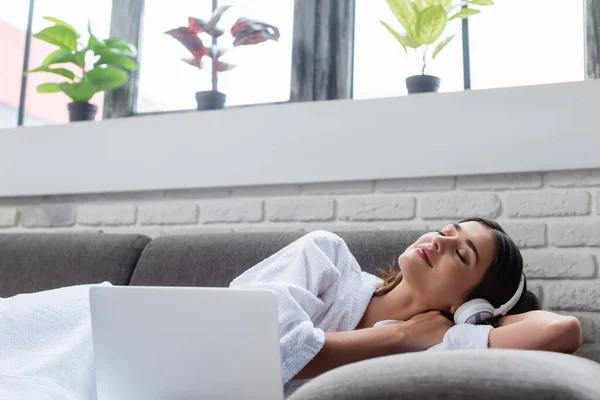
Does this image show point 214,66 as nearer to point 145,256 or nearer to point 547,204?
point 145,256

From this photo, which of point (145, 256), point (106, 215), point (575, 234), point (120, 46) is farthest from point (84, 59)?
point (575, 234)

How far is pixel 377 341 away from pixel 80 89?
142 centimetres

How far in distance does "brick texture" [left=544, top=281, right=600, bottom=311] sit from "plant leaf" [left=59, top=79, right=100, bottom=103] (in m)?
1.51

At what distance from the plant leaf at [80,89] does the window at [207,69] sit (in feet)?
0.66

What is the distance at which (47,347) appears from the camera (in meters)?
1.18

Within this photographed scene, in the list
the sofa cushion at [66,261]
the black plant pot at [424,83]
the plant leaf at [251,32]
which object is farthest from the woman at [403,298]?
the plant leaf at [251,32]

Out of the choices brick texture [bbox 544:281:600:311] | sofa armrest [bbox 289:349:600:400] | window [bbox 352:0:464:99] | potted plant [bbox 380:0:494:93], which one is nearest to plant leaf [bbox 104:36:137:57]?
window [bbox 352:0:464:99]

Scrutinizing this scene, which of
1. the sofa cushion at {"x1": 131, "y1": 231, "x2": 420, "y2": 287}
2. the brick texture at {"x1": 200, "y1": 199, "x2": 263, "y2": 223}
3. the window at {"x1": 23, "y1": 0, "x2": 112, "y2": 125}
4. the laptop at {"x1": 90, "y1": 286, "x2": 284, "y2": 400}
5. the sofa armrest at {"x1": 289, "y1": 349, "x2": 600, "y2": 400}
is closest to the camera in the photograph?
the sofa armrest at {"x1": 289, "y1": 349, "x2": 600, "y2": 400}

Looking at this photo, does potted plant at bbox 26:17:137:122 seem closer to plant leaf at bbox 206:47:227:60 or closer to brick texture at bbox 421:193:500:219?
plant leaf at bbox 206:47:227:60

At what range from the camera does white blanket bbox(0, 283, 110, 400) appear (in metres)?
1.07

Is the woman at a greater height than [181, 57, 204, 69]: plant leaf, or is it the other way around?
[181, 57, 204, 69]: plant leaf

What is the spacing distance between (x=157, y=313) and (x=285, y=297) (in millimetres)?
303

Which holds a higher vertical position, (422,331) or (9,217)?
(9,217)

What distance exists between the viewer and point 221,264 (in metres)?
1.48
